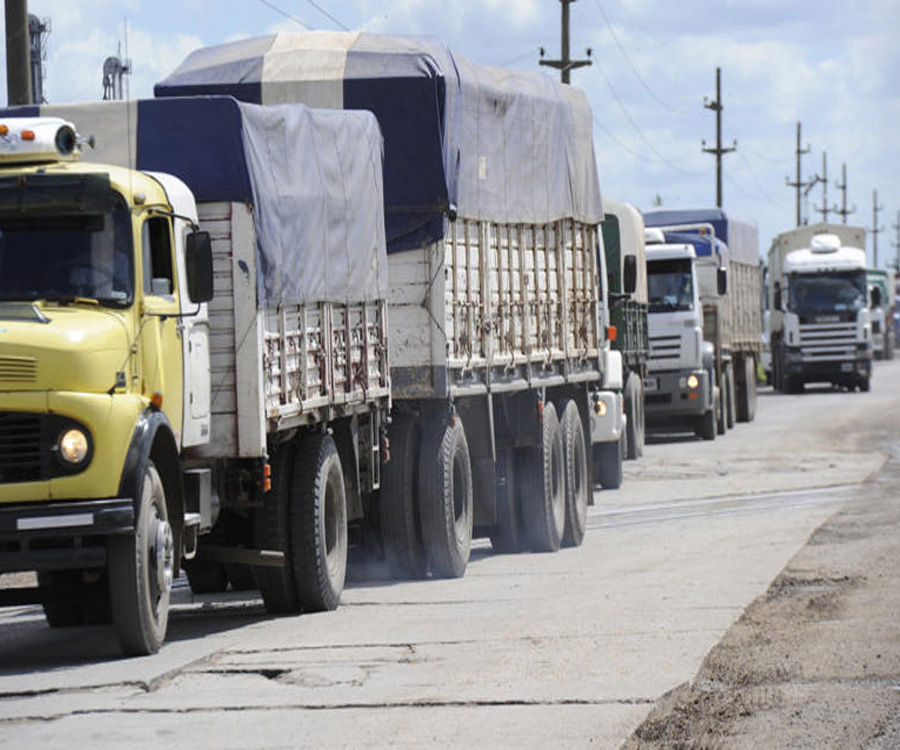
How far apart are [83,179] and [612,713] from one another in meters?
4.28

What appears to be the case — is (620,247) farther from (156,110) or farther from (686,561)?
(156,110)

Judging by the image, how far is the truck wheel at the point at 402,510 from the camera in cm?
1600

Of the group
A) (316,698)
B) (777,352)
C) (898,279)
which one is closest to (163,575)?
(316,698)

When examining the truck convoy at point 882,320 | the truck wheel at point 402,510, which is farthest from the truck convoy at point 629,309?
the truck convoy at point 882,320

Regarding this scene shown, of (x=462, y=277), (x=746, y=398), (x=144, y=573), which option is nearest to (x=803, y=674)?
(x=144, y=573)

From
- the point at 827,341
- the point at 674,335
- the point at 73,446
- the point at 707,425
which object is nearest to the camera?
the point at 73,446

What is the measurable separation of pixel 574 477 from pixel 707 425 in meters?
16.7

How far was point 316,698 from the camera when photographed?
1001cm

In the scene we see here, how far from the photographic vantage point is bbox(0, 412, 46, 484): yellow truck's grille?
1103 cm

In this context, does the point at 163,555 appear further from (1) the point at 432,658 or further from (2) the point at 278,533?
(2) the point at 278,533

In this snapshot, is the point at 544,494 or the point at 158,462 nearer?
the point at 158,462

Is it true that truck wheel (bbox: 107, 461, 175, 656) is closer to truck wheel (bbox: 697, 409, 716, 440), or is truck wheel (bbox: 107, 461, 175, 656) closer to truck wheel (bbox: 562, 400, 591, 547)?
truck wheel (bbox: 562, 400, 591, 547)

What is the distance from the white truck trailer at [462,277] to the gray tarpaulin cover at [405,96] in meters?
0.02

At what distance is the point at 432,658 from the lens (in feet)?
37.2
